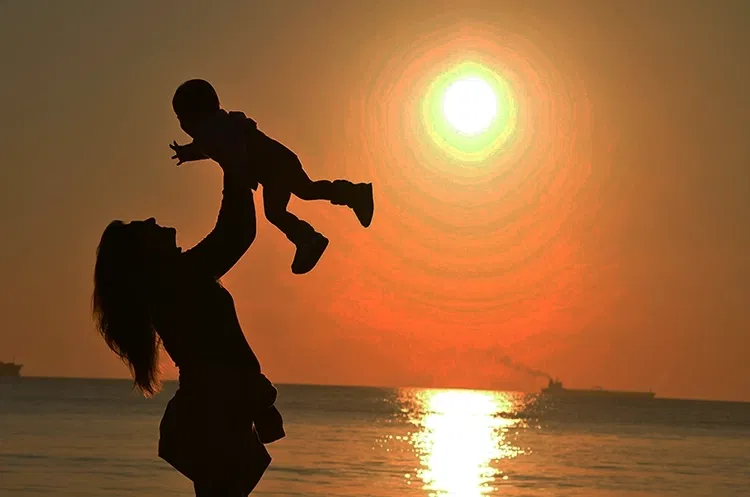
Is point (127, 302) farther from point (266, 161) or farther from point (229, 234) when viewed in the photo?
point (266, 161)

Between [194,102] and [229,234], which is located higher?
[194,102]

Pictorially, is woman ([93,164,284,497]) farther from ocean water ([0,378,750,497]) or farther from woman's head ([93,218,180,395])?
ocean water ([0,378,750,497])

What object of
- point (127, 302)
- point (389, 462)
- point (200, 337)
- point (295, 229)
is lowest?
point (200, 337)

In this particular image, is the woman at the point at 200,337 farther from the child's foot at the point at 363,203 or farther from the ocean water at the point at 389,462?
the ocean water at the point at 389,462

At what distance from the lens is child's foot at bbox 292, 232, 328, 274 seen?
461 cm

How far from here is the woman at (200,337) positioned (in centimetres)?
450

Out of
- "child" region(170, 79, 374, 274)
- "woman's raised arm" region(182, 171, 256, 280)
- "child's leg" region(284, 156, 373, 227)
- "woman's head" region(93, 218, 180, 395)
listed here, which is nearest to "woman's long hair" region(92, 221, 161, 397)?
"woman's head" region(93, 218, 180, 395)

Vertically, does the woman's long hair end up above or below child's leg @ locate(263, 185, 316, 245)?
below

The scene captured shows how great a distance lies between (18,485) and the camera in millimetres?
29031

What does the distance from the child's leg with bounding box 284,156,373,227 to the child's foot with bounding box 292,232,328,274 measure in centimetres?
17

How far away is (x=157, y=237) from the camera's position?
4.57 metres

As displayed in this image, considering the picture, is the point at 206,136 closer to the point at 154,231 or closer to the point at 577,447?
the point at 154,231

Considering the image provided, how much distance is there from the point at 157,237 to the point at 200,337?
35cm

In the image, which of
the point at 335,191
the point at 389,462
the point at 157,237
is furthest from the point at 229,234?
the point at 389,462
